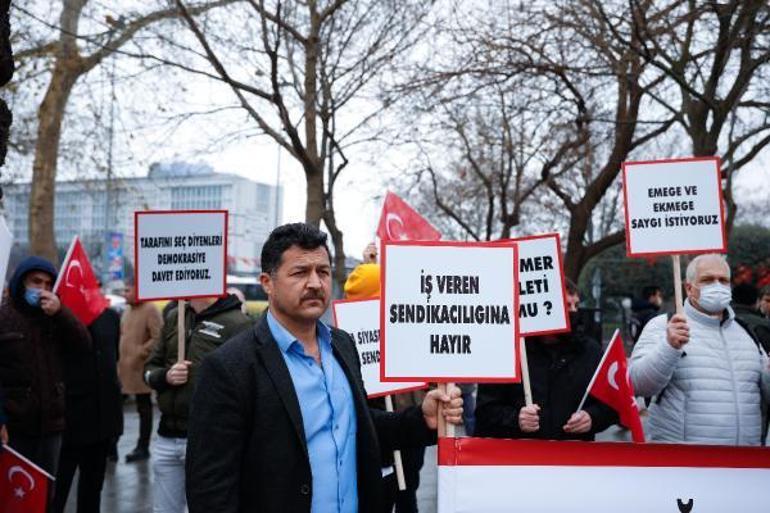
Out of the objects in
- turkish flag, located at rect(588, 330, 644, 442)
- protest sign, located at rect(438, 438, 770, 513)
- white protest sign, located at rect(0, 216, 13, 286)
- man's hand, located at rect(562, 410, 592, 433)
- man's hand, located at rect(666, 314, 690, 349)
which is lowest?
protest sign, located at rect(438, 438, 770, 513)

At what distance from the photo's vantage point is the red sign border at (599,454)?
3590 millimetres

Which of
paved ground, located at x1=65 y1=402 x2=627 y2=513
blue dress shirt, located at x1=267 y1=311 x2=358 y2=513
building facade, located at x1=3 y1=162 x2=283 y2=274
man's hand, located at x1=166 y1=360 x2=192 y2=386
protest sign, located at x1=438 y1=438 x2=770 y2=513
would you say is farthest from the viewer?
building facade, located at x1=3 y1=162 x2=283 y2=274

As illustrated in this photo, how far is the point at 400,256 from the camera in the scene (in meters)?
3.35

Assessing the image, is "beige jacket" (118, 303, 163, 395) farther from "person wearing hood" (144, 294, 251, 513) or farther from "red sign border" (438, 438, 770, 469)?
"red sign border" (438, 438, 770, 469)

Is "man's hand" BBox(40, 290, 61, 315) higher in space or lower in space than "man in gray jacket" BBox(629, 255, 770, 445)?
higher

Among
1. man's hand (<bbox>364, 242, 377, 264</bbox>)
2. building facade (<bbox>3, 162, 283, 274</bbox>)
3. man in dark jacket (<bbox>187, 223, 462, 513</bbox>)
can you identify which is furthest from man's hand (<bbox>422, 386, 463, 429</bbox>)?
man's hand (<bbox>364, 242, 377, 264</bbox>)

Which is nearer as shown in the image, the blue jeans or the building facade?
the blue jeans

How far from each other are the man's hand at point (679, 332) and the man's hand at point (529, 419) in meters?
0.73

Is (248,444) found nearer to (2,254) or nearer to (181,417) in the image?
(2,254)

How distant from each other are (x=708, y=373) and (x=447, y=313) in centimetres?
185

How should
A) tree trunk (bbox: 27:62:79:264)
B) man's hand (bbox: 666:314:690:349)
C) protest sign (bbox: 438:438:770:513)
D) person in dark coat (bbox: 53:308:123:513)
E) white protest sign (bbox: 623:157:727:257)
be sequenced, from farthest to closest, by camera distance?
tree trunk (bbox: 27:62:79:264) < person in dark coat (bbox: 53:308:123:513) < white protest sign (bbox: 623:157:727:257) < man's hand (bbox: 666:314:690:349) < protest sign (bbox: 438:438:770:513)

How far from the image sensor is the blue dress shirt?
3014mm

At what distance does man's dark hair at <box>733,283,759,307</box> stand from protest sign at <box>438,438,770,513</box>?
11.7 ft

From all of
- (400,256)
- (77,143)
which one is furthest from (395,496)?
(77,143)
